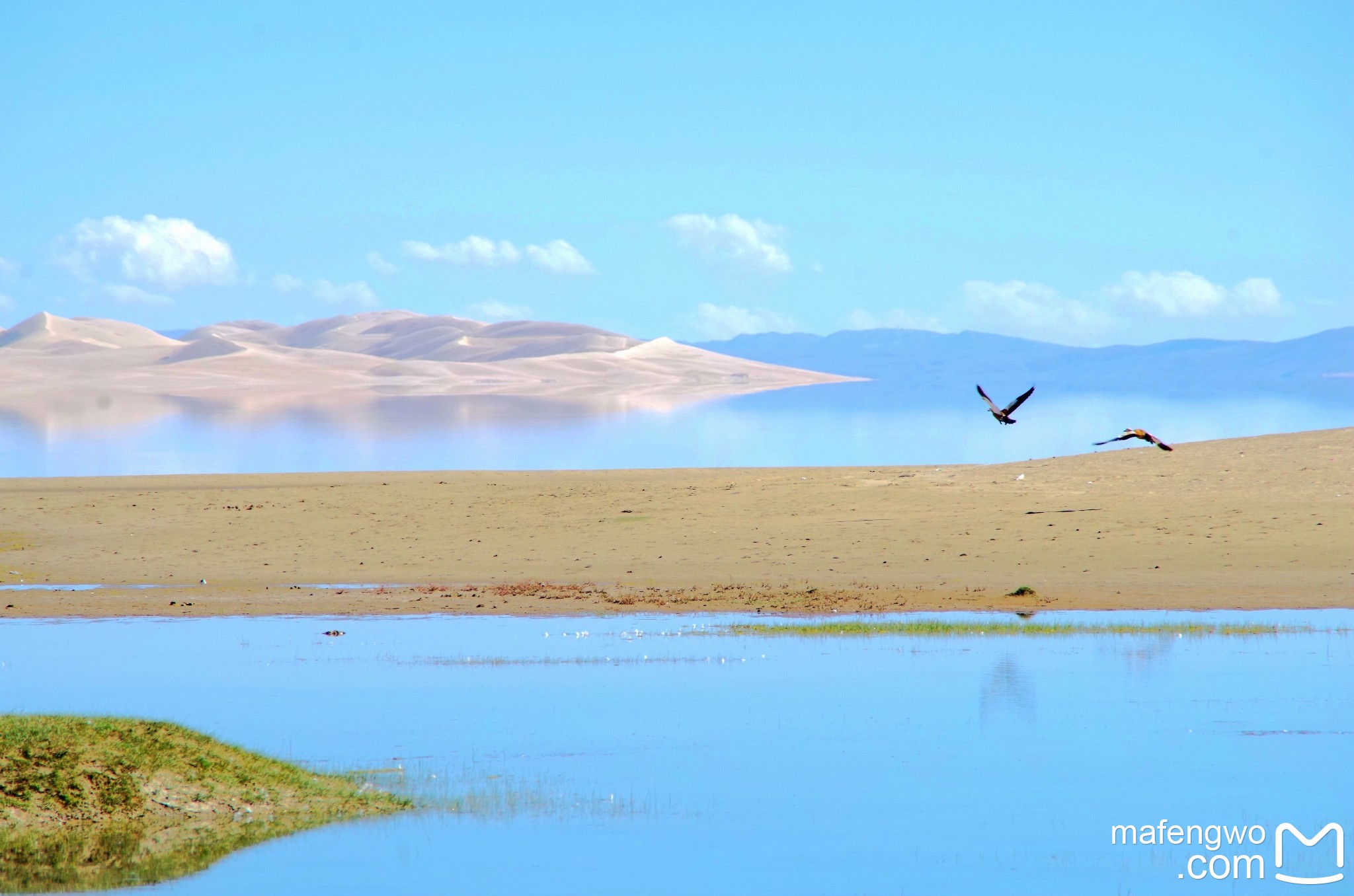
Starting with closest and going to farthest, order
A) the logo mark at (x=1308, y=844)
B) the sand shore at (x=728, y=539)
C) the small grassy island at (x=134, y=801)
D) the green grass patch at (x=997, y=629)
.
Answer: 1. the logo mark at (x=1308, y=844)
2. the small grassy island at (x=134, y=801)
3. the green grass patch at (x=997, y=629)
4. the sand shore at (x=728, y=539)

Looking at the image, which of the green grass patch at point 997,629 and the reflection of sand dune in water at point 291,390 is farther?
the reflection of sand dune in water at point 291,390

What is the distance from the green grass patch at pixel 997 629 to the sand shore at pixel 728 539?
1445 millimetres

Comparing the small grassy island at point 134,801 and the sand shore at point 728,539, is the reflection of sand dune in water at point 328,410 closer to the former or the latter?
the sand shore at point 728,539

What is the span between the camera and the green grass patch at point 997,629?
1881cm

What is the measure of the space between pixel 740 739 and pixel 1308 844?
4.94m

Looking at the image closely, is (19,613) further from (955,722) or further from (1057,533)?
(1057,533)

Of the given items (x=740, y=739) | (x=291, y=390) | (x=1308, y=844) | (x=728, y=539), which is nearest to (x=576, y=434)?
(x=728, y=539)

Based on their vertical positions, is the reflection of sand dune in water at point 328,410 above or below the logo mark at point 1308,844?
above

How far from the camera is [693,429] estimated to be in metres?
71.4

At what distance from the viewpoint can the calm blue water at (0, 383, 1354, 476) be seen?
47656mm

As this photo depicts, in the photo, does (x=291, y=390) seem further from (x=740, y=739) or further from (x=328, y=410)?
(x=740, y=739)

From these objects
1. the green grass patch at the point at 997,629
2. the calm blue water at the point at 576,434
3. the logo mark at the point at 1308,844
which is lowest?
the logo mark at the point at 1308,844

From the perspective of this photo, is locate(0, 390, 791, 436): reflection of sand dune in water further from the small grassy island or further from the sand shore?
the small grassy island

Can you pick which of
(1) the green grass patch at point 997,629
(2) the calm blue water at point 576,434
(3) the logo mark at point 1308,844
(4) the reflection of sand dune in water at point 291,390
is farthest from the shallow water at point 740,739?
(4) the reflection of sand dune in water at point 291,390
